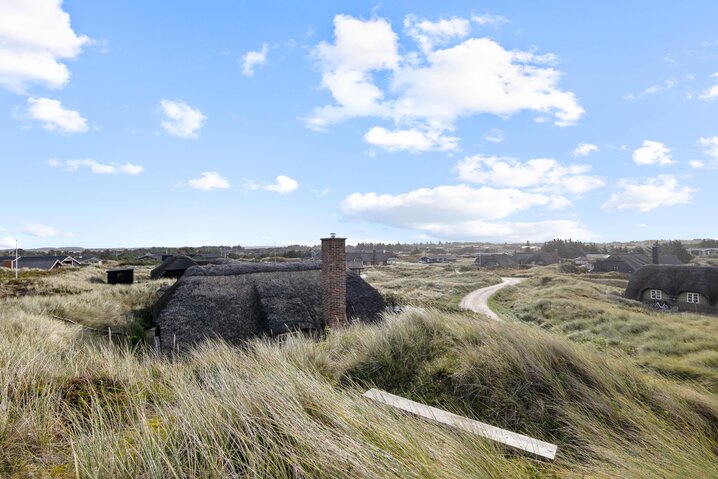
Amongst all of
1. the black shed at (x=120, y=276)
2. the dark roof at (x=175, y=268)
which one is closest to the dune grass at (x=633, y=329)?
the dark roof at (x=175, y=268)

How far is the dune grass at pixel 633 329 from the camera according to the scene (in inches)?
411

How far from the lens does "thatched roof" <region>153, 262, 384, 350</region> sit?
13.2 meters

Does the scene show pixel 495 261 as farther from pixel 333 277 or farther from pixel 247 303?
pixel 247 303

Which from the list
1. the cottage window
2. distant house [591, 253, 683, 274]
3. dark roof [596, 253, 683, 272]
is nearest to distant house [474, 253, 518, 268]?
distant house [591, 253, 683, 274]

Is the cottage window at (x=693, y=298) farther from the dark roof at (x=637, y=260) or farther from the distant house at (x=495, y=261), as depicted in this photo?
the distant house at (x=495, y=261)

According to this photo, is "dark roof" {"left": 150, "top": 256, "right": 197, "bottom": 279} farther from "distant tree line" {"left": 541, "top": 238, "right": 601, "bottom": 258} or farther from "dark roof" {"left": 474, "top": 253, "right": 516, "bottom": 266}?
"distant tree line" {"left": 541, "top": 238, "right": 601, "bottom": 258}

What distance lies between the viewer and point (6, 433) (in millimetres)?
2877

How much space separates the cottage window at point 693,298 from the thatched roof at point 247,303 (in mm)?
34274

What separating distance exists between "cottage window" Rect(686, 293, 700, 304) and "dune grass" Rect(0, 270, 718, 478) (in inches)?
1511

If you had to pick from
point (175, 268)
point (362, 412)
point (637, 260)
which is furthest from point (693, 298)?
point (175, 268)

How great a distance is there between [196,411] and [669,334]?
79.0 ft

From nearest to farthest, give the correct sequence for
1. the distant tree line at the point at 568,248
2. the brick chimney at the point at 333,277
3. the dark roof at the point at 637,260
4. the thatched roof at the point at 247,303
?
the thatched roof at the point at 247,303, the brick chimney at the point at 333,277, the dark roof at the point at 637,260, the distant tree line at the point at 568,248

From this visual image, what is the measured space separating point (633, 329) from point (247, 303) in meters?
22.3

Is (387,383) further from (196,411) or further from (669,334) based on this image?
(669,334)
